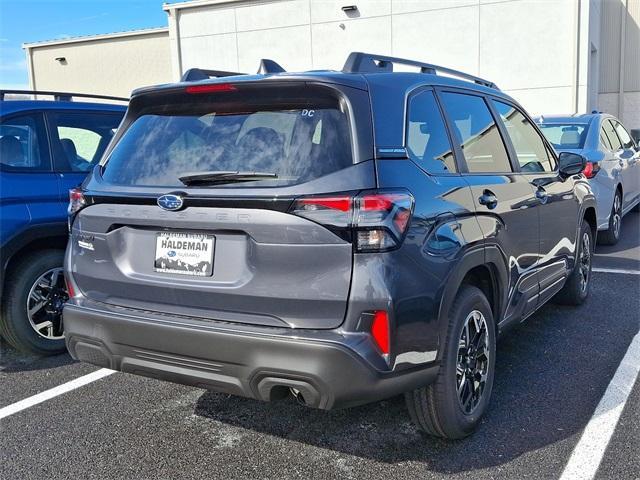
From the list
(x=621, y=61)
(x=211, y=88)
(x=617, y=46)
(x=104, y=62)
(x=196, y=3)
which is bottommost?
(x=211, y=88)

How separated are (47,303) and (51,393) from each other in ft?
2.59

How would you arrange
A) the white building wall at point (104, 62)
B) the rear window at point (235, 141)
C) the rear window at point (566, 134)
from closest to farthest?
the rear window at point (235, 141), the rear window at point (566, 134), the white building wall at point (104, 62)

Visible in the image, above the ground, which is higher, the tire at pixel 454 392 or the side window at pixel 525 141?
the side window at pixel 525 141

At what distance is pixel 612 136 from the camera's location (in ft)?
27.6

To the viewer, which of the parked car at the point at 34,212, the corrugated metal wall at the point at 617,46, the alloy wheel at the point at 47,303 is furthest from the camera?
the corrugated metal wall at the point at 617,46

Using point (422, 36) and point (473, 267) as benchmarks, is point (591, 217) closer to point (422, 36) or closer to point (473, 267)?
point (473, 267)

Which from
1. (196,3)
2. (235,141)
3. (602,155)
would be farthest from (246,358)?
(196,3)

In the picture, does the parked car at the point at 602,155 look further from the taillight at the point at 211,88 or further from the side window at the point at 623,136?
the taillight at the point at 211,88

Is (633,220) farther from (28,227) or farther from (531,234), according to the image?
(28,227)

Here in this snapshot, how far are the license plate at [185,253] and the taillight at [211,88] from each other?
671 millimetres

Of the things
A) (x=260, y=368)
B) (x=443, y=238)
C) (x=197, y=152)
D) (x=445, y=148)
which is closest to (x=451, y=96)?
(x=445, y=148)

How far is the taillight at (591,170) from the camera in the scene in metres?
7.07

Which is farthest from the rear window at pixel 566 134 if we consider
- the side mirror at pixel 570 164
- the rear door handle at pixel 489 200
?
the rear door handle at pixel 489 200

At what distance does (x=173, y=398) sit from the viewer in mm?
3766
